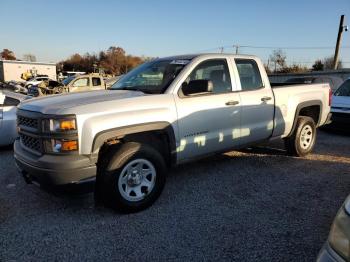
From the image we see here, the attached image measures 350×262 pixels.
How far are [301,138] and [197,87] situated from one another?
117 inches

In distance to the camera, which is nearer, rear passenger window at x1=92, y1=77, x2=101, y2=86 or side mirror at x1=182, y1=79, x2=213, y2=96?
side mirror at x1=182, y1=79, x2=213, y2=96

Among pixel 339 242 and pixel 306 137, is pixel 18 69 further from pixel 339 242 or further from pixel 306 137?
pixel 339 242

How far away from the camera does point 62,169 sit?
3.37m

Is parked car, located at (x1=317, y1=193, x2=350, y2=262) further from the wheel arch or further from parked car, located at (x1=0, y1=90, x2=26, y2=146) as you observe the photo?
parked car, located at (x1=0, y1=90, x2=26, y2=146)

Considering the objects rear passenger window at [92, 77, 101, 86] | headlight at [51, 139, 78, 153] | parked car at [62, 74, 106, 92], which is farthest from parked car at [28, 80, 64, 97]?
headlight at [51, 139, 78, 153]

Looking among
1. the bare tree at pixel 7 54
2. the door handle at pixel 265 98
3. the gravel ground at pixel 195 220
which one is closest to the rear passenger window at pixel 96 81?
the gravel ground at pixel 195 220

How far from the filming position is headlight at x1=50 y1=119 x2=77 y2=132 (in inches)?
132

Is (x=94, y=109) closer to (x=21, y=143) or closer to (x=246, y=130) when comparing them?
(x=21, y=143)

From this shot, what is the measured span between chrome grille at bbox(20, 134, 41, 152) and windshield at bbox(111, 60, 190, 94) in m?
1.50

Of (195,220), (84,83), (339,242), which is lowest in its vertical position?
(195,220)

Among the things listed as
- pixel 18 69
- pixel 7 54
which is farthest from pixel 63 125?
pixel 7 54

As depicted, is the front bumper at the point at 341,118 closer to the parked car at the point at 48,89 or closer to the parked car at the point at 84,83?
the parked car at the point at 84,83

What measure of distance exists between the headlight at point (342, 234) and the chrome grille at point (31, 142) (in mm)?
2967

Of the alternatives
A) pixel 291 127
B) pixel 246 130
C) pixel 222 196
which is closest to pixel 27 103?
pixel 222 196
